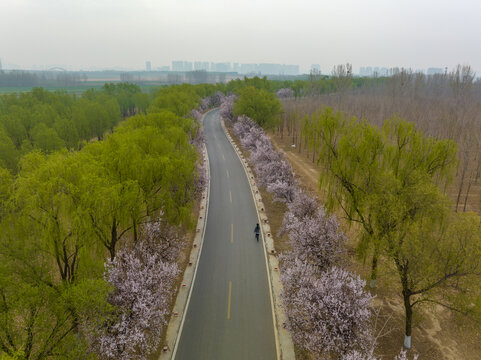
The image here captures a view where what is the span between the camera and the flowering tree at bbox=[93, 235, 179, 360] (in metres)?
12.2

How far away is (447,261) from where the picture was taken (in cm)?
1306

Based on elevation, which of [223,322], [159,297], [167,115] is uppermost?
[167,115]

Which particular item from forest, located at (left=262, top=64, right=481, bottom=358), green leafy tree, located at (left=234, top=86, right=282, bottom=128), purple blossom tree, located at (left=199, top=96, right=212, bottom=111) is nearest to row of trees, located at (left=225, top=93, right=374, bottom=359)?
forest, located at (left=262, top=64, right=481, bottom=358)

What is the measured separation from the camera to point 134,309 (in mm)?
13242

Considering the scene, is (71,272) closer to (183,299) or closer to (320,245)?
(183,299)

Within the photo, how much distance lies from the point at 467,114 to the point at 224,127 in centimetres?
5203

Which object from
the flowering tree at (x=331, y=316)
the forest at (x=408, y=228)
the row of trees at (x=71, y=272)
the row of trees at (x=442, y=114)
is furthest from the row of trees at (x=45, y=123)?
the row of trees at (x=442, y=114)

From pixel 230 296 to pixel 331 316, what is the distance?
8.46 metres

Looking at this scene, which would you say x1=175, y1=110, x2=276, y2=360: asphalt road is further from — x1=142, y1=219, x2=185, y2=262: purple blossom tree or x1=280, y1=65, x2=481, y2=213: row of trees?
x1=280, y1=65, x2=481, y2=213: row of trees

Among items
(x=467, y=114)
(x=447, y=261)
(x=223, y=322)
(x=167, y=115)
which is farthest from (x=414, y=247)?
(x=467, y=114)

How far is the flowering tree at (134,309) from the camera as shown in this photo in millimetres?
12219

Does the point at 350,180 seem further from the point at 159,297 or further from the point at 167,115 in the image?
the point at 167,115

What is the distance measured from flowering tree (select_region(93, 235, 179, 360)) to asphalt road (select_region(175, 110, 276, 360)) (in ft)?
9.67

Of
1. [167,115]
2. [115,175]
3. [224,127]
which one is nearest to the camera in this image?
[115,175]
